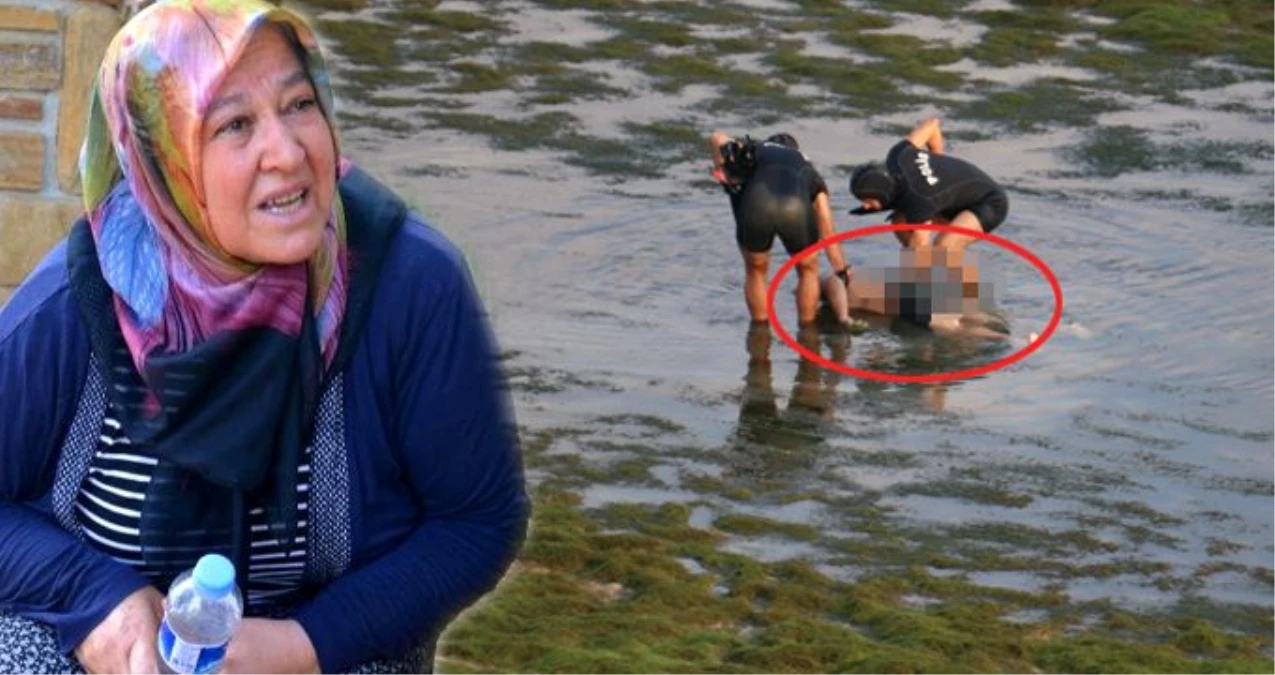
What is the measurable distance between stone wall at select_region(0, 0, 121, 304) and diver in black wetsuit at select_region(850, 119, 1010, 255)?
19.4 ft

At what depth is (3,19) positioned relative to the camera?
21.6 ft

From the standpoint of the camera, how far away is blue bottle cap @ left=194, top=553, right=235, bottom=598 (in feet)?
10.8

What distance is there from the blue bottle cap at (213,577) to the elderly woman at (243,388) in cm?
19

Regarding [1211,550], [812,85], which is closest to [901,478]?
[1211,550]

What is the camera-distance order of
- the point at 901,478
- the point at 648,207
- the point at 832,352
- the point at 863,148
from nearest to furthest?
the point at 901,478, the point at 832,352, the point at 648,207, the point at 863,148

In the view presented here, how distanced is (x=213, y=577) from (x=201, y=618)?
0.07m

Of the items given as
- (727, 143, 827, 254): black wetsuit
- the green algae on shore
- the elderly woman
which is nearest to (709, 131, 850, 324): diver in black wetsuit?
(727, 143, 827, 254): black wetsuit

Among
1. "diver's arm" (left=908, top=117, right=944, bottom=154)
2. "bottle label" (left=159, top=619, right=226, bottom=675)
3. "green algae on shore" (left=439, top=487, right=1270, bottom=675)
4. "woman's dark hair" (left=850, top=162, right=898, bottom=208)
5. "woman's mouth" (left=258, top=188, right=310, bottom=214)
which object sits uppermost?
"woman's mouth" (left=258, top=188, right=310, bottom=214)

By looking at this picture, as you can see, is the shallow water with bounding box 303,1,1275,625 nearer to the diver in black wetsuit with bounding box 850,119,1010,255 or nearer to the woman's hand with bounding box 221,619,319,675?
the diver in black wetsuit with bounding box 850,119,1010,255

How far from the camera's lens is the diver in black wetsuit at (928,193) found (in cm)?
1223

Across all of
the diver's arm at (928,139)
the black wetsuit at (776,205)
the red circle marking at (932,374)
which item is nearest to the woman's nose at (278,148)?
the red circle marking at (932,374)

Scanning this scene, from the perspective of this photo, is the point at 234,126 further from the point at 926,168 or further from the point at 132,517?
the point at 926,168

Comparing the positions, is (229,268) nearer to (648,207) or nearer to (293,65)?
(293,65)

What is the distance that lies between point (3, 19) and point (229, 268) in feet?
10.9
